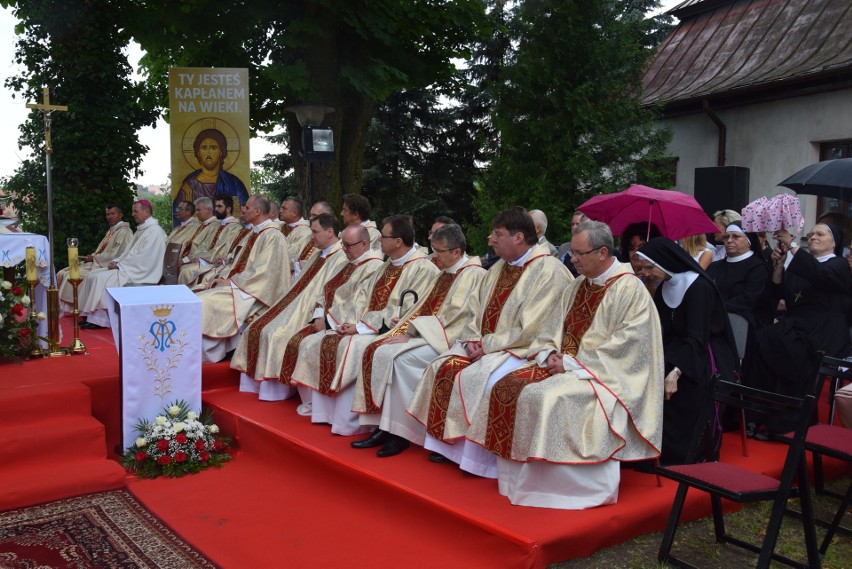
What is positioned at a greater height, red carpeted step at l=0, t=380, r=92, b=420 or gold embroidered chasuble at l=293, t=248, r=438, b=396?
gold embroidered chasuble at l=293, t=248, r=438, b=396

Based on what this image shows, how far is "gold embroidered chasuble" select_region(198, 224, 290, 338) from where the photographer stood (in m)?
7.24

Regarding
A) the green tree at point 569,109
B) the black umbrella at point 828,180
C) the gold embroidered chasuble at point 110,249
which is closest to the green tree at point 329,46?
the green tree at point 569,109

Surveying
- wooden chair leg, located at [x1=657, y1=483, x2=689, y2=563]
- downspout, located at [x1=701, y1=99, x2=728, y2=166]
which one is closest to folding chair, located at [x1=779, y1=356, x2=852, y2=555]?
wooden chair leg, located at [x1=657, y1=483, x2=689, y2=563]

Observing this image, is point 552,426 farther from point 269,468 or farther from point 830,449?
point 269,468

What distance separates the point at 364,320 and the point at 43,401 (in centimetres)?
234

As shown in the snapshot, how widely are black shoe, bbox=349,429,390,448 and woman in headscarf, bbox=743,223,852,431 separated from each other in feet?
8.57

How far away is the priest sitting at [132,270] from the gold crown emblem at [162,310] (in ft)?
12.4

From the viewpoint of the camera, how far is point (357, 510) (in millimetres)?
4742

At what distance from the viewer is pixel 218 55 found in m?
12.8

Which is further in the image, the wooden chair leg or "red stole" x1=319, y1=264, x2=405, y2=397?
"red stole" x1=319, y1=264, x2=405, y2=397

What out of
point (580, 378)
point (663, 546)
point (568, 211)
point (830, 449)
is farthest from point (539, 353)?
point (568, 211)

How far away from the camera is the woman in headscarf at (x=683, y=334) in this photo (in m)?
4.75

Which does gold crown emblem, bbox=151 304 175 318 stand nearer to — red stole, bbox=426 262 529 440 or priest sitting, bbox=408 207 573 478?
priest sitting, bbox=408 207 573 478

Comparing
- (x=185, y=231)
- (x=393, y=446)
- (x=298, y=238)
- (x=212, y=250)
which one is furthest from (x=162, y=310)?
(x=185, y=231)
